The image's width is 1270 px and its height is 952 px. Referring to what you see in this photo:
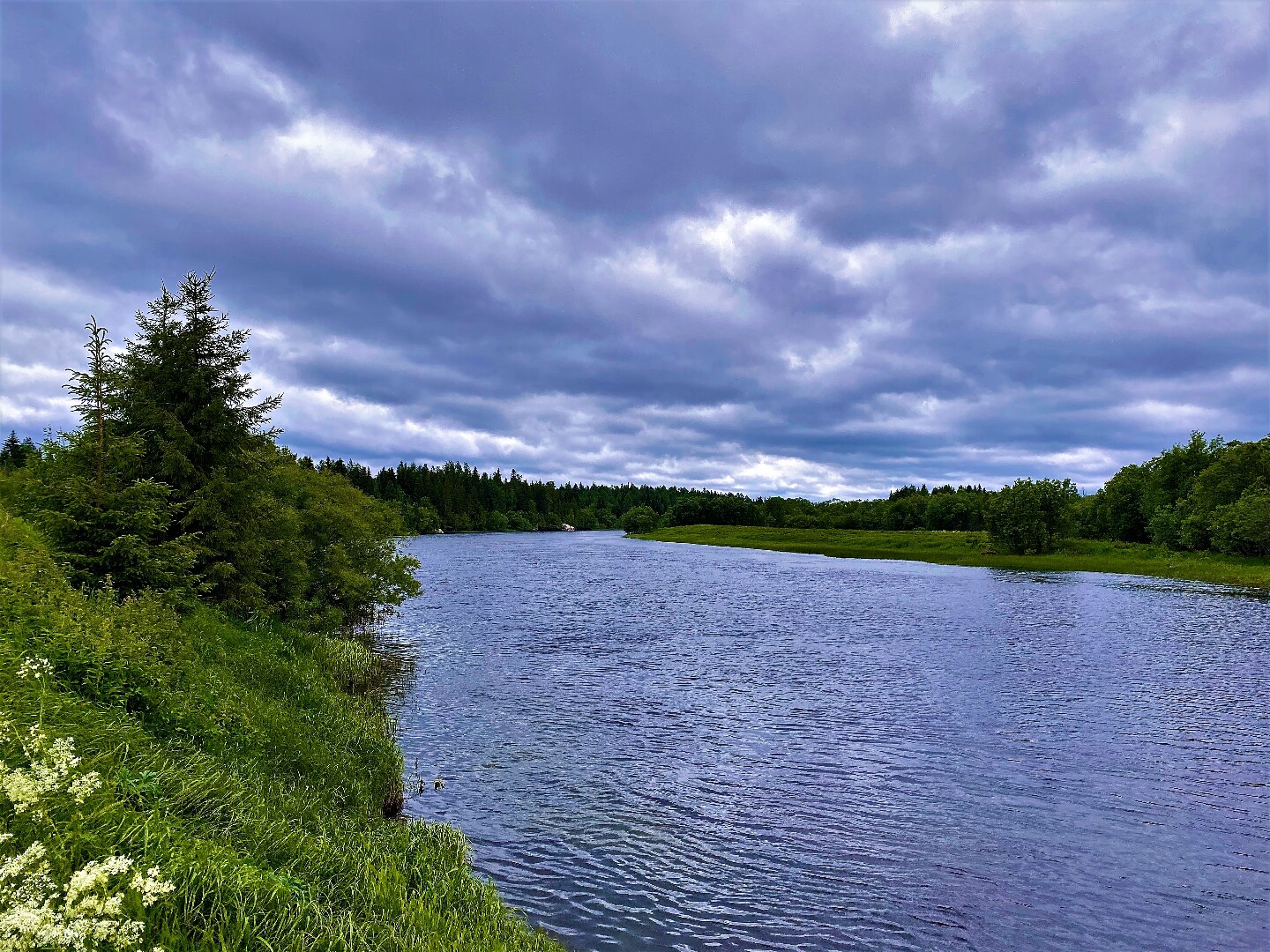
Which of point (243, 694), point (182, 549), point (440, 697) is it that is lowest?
point (440, 697)

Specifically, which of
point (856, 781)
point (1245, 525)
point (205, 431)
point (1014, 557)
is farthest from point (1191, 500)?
point (205, 431)

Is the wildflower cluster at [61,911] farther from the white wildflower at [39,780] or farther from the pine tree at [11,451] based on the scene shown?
the pine tree at [11,451]

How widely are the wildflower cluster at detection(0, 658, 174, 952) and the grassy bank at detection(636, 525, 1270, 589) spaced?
92.5m

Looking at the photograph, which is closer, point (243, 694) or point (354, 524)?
point (243, 694)

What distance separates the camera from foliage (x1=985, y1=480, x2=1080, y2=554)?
109750 mm

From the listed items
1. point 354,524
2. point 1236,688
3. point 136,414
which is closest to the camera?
point 136,414

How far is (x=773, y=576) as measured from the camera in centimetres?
8044

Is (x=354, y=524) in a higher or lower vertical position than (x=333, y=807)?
higher

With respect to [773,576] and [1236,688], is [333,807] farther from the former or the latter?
[773,576]

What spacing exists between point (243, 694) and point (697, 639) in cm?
2695

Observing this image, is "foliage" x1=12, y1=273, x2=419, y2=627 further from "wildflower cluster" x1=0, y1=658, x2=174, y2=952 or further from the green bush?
the green bush

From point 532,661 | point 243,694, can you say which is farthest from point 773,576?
point 243,694

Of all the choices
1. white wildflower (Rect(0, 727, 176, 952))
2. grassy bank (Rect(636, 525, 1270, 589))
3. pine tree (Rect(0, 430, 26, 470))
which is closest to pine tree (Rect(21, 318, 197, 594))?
white wildflower (Rect(0, 727, 176, 952))

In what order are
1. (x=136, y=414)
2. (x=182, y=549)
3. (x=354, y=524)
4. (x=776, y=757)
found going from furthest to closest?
(x=354, y=524) < (x=136, y=414) < (x=776, y=757) < (x=182, y=549)
